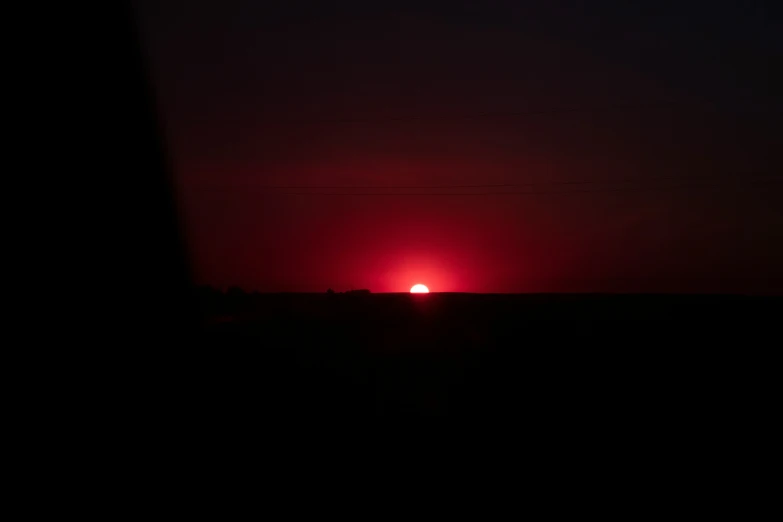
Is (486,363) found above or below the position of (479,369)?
above

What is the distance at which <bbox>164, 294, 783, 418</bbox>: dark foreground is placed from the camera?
793 centimetres

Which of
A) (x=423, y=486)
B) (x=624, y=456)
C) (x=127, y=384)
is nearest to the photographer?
(x=127, y=384)

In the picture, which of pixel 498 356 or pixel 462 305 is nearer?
pixel 498 356

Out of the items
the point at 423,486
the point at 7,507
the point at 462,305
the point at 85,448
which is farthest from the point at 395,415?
the point at 462,305

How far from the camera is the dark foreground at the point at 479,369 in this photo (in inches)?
312

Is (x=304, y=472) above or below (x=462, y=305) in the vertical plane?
below

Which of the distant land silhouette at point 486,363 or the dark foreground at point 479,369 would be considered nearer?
the dark foreground at point 479,369

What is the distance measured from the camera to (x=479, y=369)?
10.2 metres

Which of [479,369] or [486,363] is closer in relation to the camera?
[479,369]

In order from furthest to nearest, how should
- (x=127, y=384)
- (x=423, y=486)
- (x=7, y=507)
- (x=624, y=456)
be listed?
(x=624, y=456)
(x=423, y=486)
(x=127, y=384)
(x=7, y=507)

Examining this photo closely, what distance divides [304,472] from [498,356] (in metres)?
5.68

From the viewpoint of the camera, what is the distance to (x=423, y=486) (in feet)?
19.7

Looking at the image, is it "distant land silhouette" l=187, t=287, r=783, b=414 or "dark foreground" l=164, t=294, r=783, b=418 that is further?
"distant land silhouette" l=187, t=287, r=783, b=414

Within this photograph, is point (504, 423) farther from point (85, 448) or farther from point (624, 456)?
point (85, 448)
